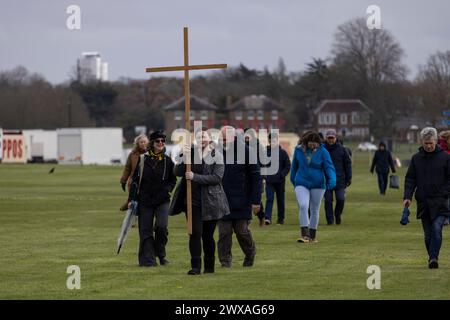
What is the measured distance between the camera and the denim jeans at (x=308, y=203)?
66.0ft

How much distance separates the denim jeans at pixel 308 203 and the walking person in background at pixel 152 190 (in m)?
4.02

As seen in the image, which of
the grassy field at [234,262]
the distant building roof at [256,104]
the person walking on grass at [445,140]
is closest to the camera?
the grassy field at [234,262]

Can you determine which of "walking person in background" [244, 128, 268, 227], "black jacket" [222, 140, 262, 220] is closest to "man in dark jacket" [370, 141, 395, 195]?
"walking person in background" [244, 128, 268, 227]

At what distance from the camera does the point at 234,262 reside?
17.2 m

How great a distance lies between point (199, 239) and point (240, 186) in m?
1.43

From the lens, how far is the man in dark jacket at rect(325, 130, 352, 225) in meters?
25.3

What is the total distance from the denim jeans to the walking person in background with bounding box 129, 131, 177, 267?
13.2 ft

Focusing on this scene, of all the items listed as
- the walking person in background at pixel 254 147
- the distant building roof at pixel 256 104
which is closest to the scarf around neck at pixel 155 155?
the walking person in background at pixel 254 147

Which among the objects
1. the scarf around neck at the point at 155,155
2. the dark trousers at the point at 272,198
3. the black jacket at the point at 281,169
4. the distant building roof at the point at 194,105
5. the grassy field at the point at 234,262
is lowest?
the grassy field at the point at 234,262

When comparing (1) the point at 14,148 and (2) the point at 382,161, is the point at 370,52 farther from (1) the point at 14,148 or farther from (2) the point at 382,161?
(2) the point at 382,161

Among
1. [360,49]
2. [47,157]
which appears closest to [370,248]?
[47,157]

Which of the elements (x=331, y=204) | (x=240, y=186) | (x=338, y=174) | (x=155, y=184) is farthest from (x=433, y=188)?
(x=338, y=174)

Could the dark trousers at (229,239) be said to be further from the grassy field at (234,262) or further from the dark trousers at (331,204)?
the dark trousers at (331,204)
